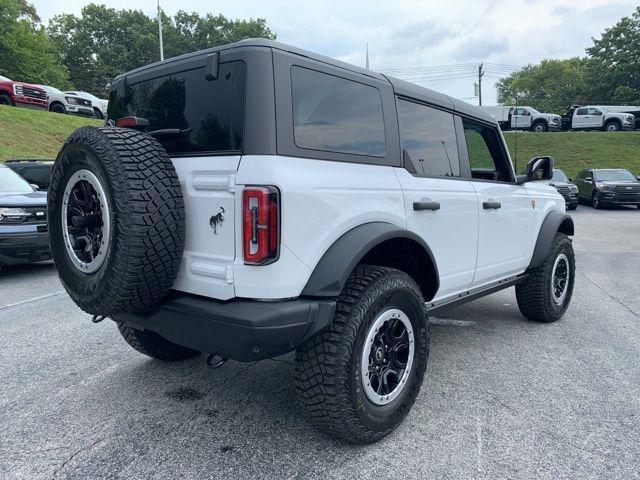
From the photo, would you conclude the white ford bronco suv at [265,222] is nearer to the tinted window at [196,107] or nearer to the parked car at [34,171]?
the tinted window at [196,107]

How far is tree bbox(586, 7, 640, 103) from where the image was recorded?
169 feet

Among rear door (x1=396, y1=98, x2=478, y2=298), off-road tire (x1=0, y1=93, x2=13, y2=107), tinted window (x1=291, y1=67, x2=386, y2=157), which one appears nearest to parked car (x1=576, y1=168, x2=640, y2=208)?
rear door (x1=396, y1=98, x2=478, y2=298)

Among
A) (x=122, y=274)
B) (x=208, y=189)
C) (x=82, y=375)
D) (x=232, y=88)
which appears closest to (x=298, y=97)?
(x=232, y=88)

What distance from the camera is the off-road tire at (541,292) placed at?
460 cm

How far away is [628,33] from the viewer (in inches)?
2100

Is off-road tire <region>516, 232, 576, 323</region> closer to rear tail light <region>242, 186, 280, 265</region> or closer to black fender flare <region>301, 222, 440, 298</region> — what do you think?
black fender flare <region>301, 222, 440, 298</region>

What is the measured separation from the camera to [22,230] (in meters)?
6.67

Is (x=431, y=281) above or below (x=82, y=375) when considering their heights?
above

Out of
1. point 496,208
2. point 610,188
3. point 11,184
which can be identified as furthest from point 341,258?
point 610,188

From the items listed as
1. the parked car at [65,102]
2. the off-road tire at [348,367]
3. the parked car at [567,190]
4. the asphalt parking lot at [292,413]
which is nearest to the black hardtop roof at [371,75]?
the off-road tire at [348,367]

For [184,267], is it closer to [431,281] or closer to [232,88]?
[232,88]

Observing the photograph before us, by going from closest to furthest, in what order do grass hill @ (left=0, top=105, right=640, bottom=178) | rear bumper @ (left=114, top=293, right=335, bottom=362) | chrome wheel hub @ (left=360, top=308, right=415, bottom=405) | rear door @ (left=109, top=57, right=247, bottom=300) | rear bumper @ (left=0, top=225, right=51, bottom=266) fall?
rear bumper @ (left=114, top=293, right=335, bottom=362)
rear door @ (left=109, top=57, right=247, bottom=300)
chrome wheel hub @ (left=360, top=308, right=415, bottom=405)
rear bumper @ (left=0, top=225, right=51, bottom=266)
grass hill @ (left=0, top=105, right=640, bottom=178)

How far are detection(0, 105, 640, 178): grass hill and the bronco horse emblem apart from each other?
1674cm

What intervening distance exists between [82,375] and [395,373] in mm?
2297
